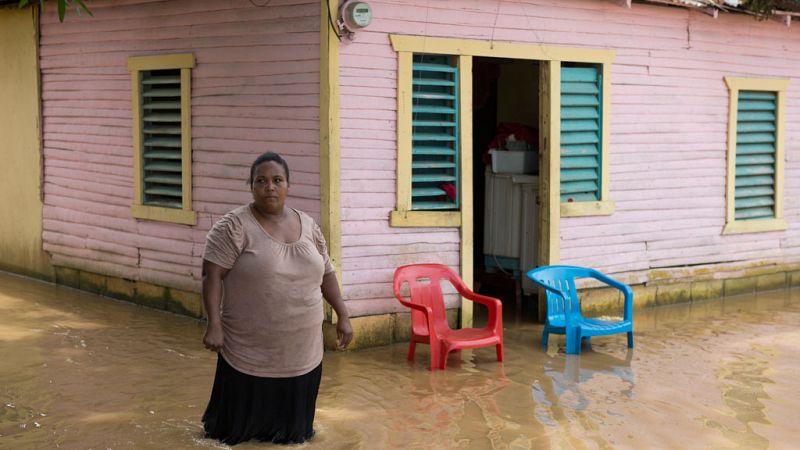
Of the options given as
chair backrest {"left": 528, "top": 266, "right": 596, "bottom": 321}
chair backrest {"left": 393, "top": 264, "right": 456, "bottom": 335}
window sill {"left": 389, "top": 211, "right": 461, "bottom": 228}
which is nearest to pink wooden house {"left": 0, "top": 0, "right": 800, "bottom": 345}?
window sill {"left": 389, "top": 211, "right": 461, "bottom": 228}

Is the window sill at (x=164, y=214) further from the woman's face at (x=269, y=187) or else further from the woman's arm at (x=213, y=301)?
the woman's arm at (x=213, y=301)

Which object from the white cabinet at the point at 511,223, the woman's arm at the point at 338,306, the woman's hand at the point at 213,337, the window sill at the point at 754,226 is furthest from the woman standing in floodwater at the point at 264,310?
the window sill at the point at 754,226

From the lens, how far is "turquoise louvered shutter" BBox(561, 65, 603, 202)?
444 inches

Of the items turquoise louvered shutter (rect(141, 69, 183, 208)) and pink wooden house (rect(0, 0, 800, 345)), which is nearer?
pink wooden house (rect(0, 0, 800, 345))

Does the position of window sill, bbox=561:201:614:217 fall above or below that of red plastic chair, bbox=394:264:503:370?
above

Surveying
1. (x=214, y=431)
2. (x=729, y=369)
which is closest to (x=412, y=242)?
(x=729, y=369)

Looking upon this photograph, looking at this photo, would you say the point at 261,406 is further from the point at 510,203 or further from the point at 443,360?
the point at 510,203

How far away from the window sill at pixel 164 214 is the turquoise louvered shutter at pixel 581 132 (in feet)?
12.6

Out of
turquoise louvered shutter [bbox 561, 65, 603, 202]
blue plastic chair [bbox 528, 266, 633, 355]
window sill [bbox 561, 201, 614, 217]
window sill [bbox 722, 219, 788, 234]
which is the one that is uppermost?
turquoise louvered shutter [bbox 561, 65, 603, 202]

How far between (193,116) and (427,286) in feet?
10.1

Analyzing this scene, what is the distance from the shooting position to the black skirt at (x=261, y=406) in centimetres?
667

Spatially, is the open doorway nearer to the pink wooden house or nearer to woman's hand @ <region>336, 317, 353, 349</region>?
the pink wooden house

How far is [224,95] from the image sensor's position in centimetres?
1065

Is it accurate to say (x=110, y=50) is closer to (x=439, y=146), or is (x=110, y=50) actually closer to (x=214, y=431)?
(x=439, y=146)
